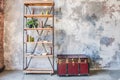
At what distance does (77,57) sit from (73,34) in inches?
29.7

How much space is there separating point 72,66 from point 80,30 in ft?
3.66

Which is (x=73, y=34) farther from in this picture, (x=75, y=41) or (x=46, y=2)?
(x=46, y=2)

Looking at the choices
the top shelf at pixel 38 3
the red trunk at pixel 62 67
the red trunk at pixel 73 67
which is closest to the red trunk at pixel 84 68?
the red trunk at pixel 73 67

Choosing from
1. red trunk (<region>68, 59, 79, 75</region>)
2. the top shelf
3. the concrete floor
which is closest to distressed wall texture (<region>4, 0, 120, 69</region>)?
the top shelf

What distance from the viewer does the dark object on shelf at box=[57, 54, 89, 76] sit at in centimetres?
543

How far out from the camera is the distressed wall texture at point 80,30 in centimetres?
593

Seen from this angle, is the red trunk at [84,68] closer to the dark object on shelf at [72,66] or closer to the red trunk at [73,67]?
the dark object on shelf at [72,66]

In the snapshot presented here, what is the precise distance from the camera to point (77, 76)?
542 centimetres

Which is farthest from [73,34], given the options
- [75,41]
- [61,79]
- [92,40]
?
[61,79]

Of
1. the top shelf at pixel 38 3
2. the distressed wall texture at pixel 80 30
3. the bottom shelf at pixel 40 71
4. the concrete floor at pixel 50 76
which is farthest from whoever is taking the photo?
the distressed wall texture at pixel 80 30

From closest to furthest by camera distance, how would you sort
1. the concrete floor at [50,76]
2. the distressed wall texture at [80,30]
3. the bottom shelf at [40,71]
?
1. the concrete floor at [50,76]
2. the bottom shelf at [40,71]
3. the distressed wall texture at [80,30]

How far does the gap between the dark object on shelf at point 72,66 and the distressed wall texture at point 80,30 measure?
22.7 inches

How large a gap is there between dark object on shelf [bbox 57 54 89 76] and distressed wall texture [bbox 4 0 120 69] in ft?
1.90

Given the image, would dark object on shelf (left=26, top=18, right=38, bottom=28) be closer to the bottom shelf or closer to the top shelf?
the top shelf
